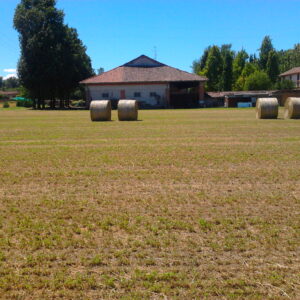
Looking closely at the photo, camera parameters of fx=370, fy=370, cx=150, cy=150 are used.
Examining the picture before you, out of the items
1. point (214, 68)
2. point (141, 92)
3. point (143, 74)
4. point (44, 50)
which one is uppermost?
point (214, 68)

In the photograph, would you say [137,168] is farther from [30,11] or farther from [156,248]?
[30,11]

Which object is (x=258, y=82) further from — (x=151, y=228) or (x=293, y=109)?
(x=151, y=228)

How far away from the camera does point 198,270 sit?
378cm

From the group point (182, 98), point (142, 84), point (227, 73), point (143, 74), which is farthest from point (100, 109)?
point (227, 73)

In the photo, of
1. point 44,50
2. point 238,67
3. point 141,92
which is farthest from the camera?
point 238,67

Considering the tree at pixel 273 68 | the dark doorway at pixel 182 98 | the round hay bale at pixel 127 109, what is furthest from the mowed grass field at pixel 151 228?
the tree at pixel 273 68

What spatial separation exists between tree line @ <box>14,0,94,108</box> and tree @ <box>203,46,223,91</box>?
38625 millimetres

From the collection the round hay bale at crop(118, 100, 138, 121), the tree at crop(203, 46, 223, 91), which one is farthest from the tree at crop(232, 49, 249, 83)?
the round hay bale at crop(118, 100, 138, 121)

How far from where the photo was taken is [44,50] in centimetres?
5494

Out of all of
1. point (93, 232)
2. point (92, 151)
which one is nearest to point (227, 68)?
point (92, 151)

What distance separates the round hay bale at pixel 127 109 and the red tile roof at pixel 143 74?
29.5 m

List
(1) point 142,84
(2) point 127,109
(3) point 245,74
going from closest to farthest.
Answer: (2) point 127,109 < (1) point 142,84 < (3) point 245,74

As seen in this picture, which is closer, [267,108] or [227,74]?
[267,108]

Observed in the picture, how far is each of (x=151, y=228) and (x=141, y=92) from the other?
49.0 metres
